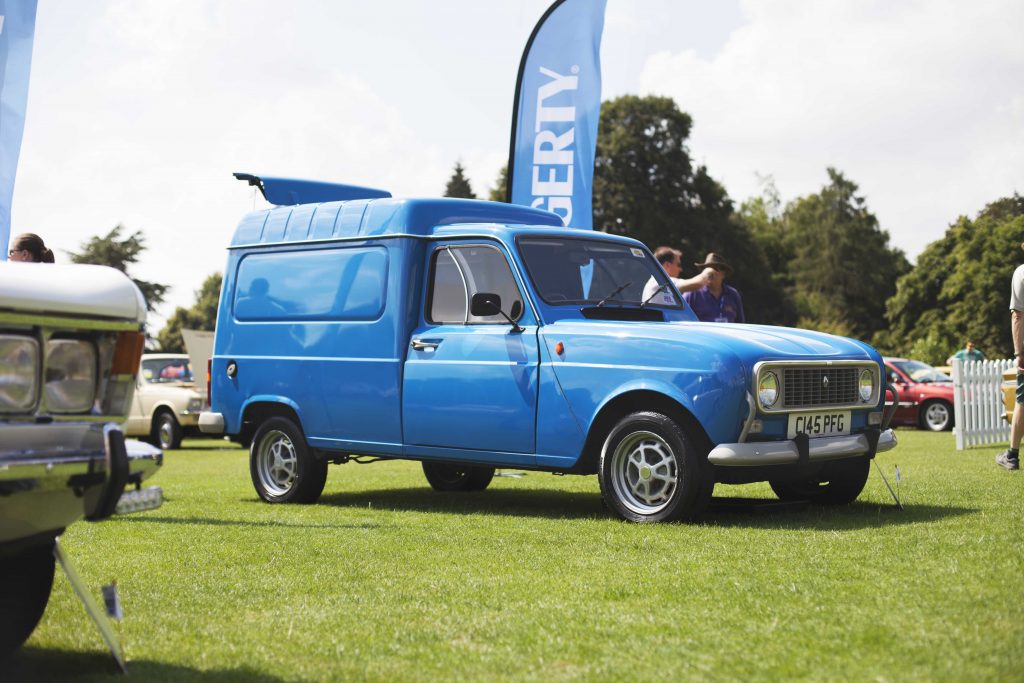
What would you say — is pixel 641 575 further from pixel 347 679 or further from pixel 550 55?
pixel 550 55

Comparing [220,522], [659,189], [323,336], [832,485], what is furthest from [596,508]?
[659,189]

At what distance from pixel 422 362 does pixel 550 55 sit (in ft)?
24.3

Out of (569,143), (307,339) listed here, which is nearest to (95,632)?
(307,339)

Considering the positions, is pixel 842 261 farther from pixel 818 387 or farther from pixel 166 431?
pixel 818 387

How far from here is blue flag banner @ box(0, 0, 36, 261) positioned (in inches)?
400

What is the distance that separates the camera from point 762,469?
8391 mm

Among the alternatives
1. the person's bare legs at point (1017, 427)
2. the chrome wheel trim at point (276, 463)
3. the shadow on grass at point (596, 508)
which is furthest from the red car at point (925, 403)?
the chrome wheel trim at point (276, 463)

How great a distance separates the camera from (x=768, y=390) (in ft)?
27.3

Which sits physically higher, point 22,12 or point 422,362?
point 22,12

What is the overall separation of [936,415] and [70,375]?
22458 mm

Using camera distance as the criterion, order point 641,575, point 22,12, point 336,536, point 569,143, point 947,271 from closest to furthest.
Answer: point 641,575, point 336,536, point 22,12, point 569,143, point 947,271

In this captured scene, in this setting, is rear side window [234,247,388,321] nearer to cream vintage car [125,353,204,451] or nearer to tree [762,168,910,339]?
cream vintage car [125,353,204,451]

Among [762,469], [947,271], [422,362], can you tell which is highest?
[947,271]

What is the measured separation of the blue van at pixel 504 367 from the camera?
27.6 feet
